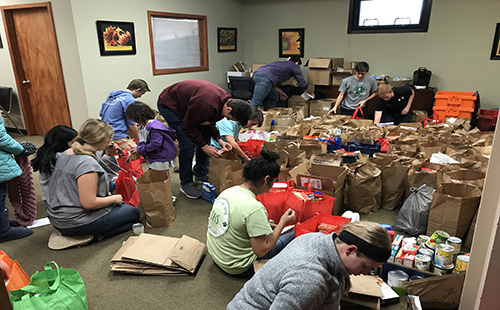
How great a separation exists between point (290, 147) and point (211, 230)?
156 centimetres

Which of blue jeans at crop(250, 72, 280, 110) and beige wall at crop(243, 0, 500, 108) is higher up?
beige wall at crop(243, 0, 500, 108)

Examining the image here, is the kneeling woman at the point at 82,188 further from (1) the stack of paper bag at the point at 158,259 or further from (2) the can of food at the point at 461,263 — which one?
(2) the can of food at the point at 461,263

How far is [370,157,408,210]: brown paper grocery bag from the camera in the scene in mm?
2963

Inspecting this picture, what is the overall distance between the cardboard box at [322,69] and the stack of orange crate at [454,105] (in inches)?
79.2

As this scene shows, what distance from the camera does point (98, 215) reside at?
2.54 meters

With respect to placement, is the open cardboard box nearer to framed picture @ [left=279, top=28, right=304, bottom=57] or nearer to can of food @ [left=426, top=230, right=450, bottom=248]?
can of food @ [left=426, top=230, right=450, bottom=248]

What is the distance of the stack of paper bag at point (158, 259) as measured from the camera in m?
2.23

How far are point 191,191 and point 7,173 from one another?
1.56m

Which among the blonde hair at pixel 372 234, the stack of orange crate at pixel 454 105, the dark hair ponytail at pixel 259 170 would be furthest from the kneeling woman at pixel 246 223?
the stack of orange crate at pixel 454 105

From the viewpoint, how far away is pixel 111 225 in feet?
8.59

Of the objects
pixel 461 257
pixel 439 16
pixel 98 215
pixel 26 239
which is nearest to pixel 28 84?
pixel 26 239

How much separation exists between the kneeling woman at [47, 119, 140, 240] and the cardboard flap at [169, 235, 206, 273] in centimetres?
67

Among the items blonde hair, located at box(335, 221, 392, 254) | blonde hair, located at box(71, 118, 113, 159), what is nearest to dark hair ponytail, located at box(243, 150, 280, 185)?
blonde hair, located at box(335, 221, 392, 254)

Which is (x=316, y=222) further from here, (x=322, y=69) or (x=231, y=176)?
(x=322, y=69)
